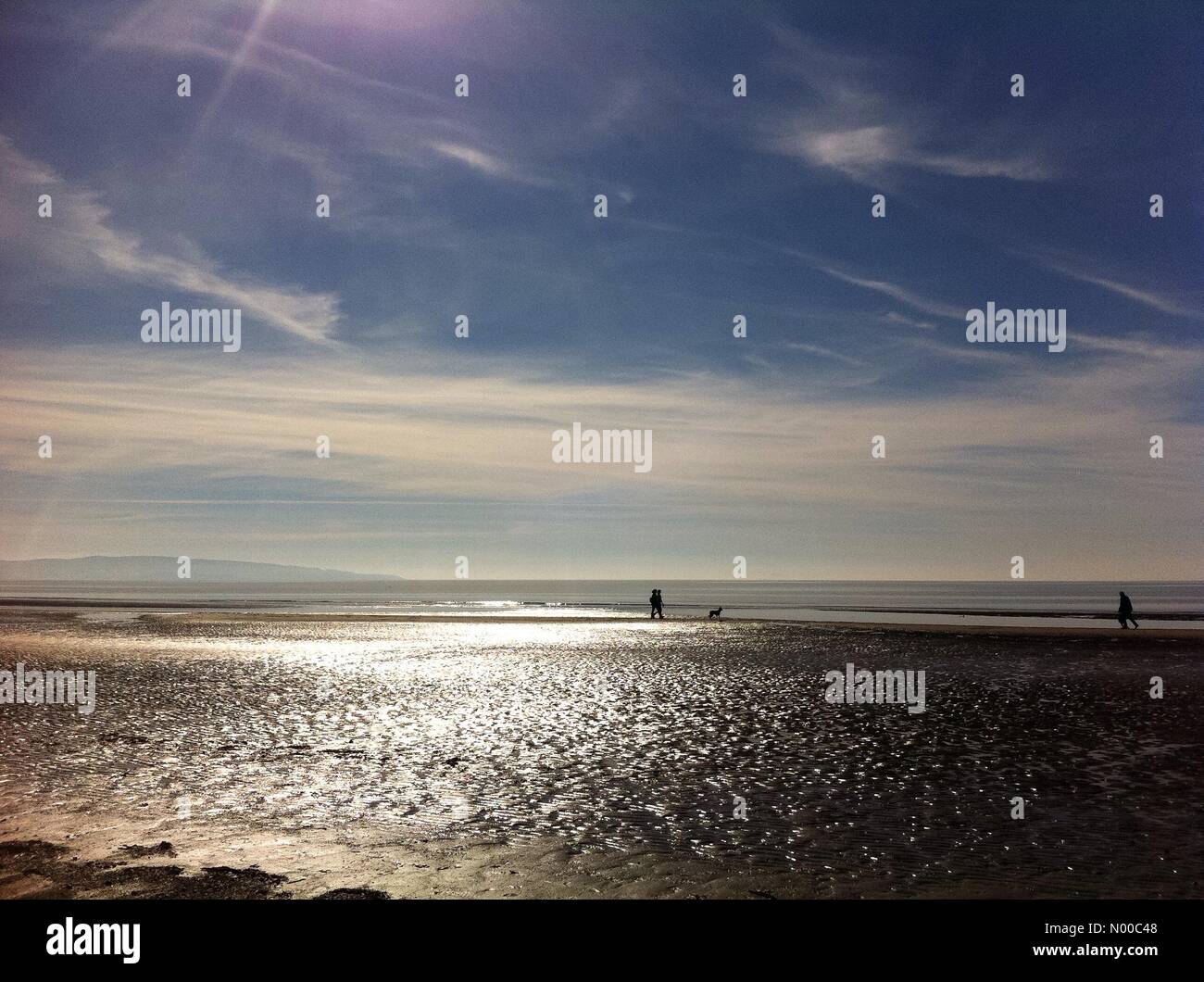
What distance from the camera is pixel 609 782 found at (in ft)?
46.1

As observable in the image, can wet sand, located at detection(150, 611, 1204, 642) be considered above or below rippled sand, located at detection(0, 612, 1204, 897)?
below

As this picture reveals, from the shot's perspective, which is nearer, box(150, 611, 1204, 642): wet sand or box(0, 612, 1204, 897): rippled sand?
box(0, 612, 1204, 897): rippled sand

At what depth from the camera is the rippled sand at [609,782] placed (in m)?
9.81

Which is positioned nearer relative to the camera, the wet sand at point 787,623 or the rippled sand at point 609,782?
the rippled sand at point 609,782

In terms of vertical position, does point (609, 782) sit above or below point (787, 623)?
above

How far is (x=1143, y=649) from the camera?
119 feet

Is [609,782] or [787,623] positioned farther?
[787,623]

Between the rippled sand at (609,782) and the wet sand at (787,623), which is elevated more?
the rippled sand at (609,782)

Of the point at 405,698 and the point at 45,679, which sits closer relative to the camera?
the point at 405,698

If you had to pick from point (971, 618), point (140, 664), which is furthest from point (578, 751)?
point (971, 618)

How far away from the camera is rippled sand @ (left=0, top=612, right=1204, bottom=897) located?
32.2 feet
